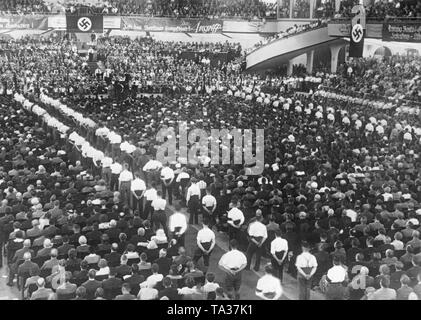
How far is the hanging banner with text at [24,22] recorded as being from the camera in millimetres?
45812

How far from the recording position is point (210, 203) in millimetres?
14320

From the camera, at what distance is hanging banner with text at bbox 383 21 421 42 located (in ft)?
111

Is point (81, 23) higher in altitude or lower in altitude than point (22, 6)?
lower

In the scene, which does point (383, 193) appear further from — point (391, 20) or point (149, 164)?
point (391, 20)

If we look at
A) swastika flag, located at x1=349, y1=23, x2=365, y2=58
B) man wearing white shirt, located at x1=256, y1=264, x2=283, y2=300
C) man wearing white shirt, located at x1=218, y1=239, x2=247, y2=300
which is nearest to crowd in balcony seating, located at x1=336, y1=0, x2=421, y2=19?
swastika flag, located at x1=349, y1=23, x2=365, y2=58

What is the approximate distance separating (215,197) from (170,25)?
119 feet

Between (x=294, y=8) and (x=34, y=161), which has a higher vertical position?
(x=294, y=8)

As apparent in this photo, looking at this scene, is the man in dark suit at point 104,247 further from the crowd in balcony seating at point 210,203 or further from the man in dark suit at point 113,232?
the man in dark suit at point 113,232

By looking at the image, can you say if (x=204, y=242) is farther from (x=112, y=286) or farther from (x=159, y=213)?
(x=112, y=286)

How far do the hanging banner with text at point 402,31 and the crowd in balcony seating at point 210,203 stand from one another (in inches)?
281

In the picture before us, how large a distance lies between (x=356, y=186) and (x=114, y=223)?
22.2 ft

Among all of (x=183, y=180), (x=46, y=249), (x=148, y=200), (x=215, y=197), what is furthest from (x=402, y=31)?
(x=46, y=249)
